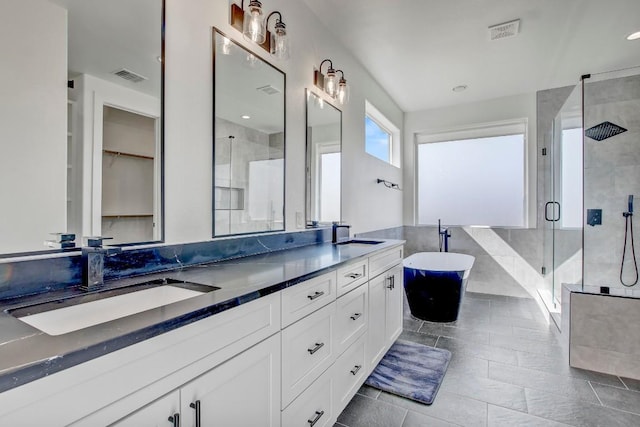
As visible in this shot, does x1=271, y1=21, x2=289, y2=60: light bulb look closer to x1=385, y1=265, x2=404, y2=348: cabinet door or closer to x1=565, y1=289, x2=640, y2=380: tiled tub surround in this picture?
x1=385, y1=265, x2=404, y2=348: cabinet door

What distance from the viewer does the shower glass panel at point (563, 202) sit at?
312cm

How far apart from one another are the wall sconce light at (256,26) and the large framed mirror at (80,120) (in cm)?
51

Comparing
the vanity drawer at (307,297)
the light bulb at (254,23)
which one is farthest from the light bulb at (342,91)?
the vanity drawer at (307,297)

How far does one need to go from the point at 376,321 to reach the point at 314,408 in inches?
34.6

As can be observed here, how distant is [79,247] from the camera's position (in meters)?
1.12

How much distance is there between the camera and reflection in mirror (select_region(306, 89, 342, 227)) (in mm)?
2523

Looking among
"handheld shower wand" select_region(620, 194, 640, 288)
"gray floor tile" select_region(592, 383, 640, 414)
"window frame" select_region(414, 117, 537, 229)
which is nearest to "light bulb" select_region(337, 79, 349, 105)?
"window frame" select_region(414, 117, 537, 229)

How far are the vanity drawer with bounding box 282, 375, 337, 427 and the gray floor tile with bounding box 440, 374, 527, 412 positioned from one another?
3.14ft

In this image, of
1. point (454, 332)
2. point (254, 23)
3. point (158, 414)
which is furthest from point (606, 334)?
point (254, 23)

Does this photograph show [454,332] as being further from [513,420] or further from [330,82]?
[330,82]

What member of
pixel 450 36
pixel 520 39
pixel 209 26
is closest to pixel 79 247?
pixel 209 26

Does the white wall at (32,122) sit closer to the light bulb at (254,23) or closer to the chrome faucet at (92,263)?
the chrome faucet at (92,263)

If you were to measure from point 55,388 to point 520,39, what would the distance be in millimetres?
3821

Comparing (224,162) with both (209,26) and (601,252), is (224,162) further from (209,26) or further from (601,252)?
(601,252)
